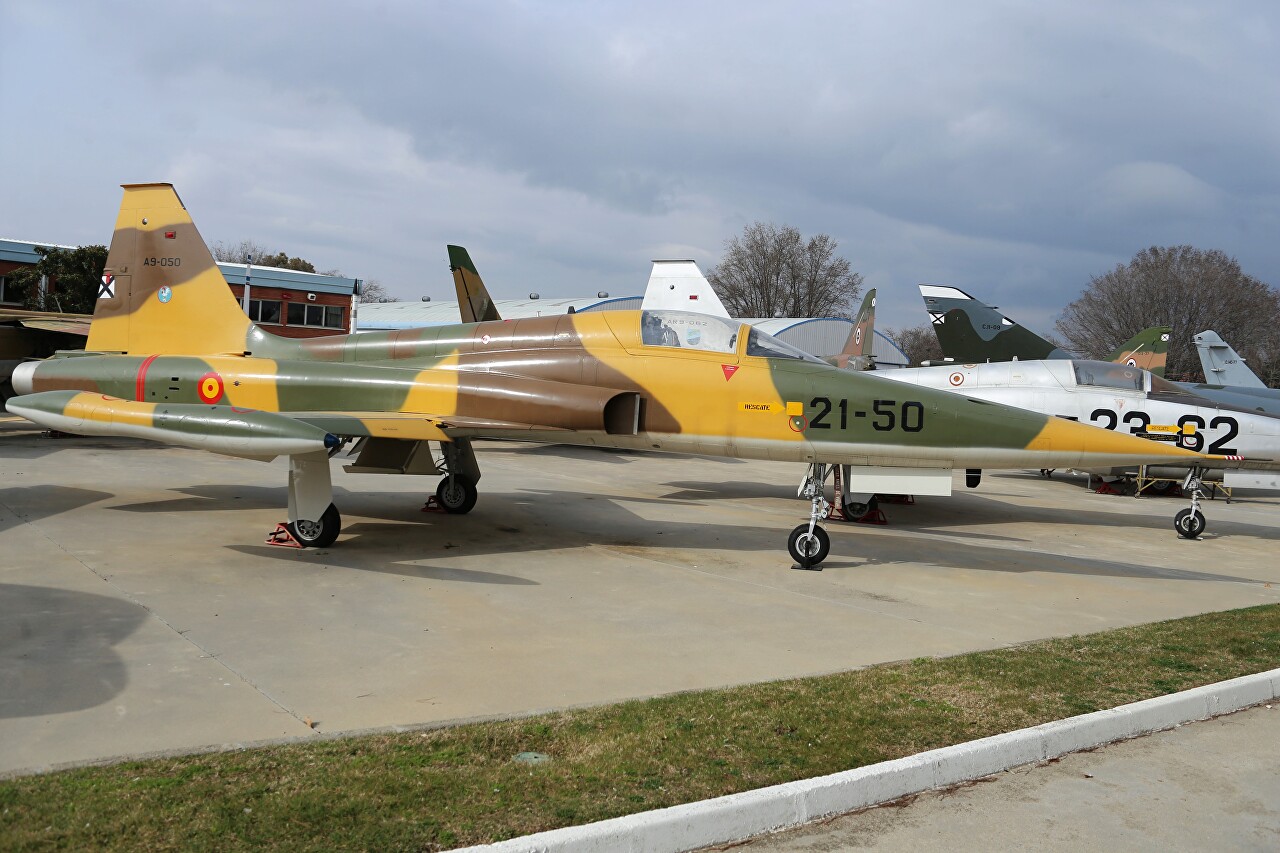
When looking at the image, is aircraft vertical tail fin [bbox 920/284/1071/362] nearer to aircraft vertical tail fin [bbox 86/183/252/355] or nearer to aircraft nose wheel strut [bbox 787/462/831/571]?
aircraft nose wheel strut [bbox 787/462/831/571]

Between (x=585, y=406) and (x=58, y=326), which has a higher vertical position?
(x=58, y=326)

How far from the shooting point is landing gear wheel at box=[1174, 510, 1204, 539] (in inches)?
472

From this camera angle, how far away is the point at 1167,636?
655cm

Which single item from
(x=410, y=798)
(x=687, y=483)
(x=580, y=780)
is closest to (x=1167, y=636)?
(x=580, y=780)

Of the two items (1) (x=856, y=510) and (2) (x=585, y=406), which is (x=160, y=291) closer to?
(2) (x=585, y=406)

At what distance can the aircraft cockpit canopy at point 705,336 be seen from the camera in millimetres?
9234

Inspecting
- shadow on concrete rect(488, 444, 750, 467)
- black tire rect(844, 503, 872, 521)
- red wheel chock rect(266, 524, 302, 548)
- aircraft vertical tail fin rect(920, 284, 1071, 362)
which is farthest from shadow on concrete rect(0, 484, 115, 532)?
aircraft vertical tail fin rect(920, 284, 1071, 362)

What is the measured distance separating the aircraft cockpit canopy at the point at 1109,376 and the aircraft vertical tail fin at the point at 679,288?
10.1 m

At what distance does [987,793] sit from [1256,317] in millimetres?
67343

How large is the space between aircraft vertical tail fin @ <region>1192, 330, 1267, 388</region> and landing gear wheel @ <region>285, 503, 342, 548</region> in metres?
28.3

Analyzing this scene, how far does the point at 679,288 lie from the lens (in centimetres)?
2269

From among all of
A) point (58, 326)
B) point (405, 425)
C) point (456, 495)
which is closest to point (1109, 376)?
point (456, 495)

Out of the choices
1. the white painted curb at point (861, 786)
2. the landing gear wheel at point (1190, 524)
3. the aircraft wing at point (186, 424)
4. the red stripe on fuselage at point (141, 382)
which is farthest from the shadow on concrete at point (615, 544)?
the white painted curb at point (861, 786)

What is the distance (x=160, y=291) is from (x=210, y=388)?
1988 mm
